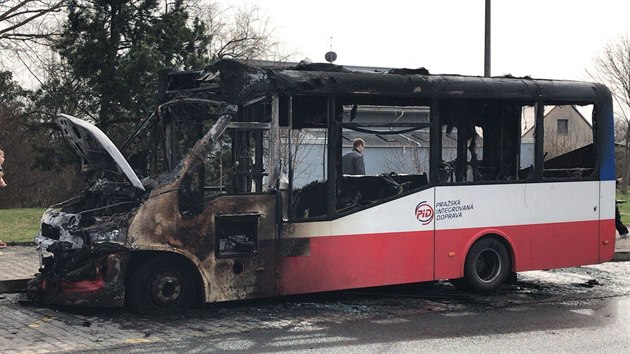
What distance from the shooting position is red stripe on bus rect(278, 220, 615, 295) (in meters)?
9.48

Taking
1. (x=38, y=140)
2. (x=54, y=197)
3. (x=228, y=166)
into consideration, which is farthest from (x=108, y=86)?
(x=228, y=166)

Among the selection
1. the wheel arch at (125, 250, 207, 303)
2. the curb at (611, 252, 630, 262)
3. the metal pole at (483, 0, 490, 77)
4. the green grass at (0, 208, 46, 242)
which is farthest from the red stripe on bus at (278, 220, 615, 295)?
the green grass at (0, 208, 46, 242)

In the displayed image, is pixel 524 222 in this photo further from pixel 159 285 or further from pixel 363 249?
pixel 159 285

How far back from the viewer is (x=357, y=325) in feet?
28.7

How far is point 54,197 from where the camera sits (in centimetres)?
3047

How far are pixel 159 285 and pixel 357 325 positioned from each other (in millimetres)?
2133

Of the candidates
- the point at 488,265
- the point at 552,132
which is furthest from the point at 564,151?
the point at 488,265

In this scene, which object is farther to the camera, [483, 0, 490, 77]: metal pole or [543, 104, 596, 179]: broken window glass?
[483, 0, 490, 77]: metal pole

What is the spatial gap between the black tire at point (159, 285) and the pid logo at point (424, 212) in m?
2.88

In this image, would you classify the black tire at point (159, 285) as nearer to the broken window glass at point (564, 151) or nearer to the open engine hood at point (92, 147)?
the open engine hood at point (92, 147)

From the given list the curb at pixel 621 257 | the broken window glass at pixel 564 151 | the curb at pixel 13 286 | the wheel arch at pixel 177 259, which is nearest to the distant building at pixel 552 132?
the broken window glass at pixel 564 151

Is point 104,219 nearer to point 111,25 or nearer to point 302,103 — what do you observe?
point 302,103

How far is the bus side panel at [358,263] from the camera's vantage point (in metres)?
9.40

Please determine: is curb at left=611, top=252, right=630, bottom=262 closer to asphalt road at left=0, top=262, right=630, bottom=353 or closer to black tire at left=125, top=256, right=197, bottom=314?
asphalt road at left=0, top=262, right=630, bottom=353
